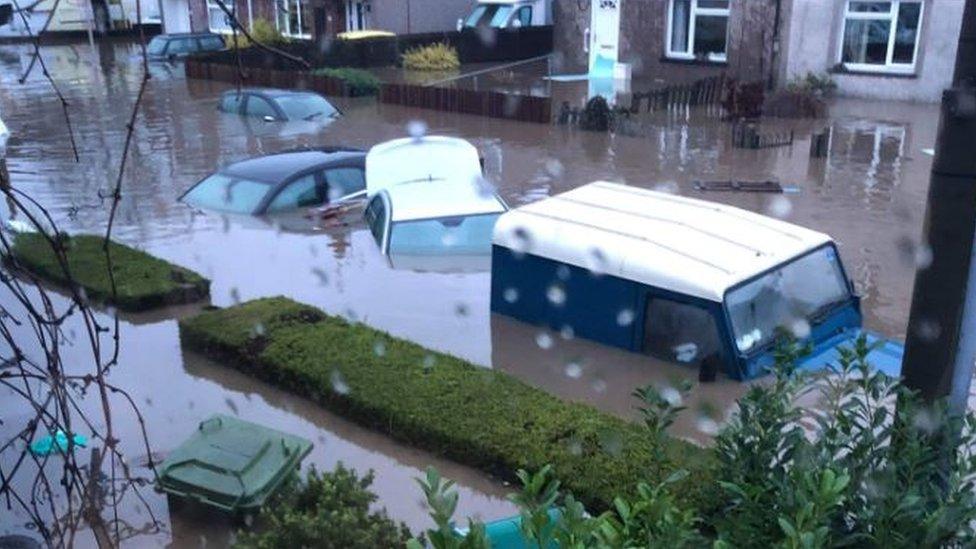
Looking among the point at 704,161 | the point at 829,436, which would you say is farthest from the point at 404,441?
the point at 704,161

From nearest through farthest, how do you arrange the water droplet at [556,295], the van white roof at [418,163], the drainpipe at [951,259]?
the drainpipe at [951,259] → the water droplet at [556,295] → the van white roof at [418,163]

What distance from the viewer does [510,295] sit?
998 cm

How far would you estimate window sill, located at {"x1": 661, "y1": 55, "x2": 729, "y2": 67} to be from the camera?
27.7 m

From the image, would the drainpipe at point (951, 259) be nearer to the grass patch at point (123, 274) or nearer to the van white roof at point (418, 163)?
the grass patch at point (123, 274)

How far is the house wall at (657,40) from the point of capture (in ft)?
85.9

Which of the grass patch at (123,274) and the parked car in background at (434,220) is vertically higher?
the parked car in background at (434,220)

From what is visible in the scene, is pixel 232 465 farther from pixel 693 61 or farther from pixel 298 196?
pixel 693 61

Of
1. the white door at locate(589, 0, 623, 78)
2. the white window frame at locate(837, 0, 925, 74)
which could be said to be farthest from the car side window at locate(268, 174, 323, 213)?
the white door at locate(589, 0, 623, 78)

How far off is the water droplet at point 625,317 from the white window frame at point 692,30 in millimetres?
20293

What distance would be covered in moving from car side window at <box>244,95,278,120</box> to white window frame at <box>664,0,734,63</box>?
13.0 metres

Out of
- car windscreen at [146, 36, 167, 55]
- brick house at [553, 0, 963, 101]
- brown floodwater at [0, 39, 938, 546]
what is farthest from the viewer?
car windscreen at [146, 36, 167, 55]

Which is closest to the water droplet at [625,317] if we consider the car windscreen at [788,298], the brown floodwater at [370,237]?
the brown floodwater at [370,237]

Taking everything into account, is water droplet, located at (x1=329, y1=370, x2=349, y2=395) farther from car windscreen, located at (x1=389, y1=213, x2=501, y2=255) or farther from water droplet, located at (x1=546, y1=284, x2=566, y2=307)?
car windscreen, located at (x1=389, y1=213, x2=501, y2=255)

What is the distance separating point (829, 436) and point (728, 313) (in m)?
4.74
